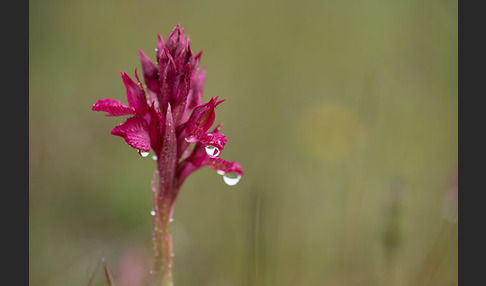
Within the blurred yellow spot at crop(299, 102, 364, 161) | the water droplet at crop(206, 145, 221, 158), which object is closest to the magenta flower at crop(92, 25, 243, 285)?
the water droplet at crop(206, 145, 221, 158)

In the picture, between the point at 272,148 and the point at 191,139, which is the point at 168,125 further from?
the point at 272,148

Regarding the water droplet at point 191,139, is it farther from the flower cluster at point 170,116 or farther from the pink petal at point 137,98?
the pink petal at point 137,98

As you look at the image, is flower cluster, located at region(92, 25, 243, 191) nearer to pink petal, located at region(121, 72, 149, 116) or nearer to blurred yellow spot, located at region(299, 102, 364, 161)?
pink petal, located at region(121, 72, 149, 116)

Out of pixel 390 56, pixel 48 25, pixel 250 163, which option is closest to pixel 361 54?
pixel 390 56

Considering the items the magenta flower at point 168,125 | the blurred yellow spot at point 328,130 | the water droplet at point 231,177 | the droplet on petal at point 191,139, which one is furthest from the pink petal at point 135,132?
the blurred yellow spot at point 328,130

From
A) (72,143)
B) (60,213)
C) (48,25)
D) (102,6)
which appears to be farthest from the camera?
(102,6)

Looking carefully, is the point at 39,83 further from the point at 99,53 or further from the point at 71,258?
the point at 71,258
